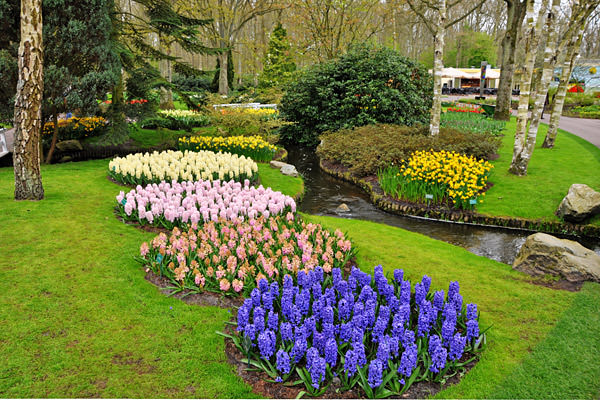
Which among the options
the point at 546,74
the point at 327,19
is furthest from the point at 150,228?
the point at 327,19

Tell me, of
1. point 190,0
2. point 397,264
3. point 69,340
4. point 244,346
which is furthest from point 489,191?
point 190,0

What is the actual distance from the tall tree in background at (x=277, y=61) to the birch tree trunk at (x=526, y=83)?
22.9 m

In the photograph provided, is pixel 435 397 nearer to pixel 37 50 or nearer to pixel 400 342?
pixel 400 342

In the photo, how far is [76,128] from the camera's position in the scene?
14.6 meters

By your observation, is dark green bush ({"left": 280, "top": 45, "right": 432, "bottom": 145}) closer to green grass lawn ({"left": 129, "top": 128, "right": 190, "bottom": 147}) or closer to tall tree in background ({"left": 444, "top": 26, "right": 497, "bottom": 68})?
green grass lawn ({"left": 129, "top": 128, "right": 190, "bottom": 147})

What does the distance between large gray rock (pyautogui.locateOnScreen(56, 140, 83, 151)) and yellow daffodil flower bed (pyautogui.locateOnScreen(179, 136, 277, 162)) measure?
3.23 meters

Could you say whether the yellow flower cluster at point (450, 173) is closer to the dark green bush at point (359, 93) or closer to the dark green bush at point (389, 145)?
the dark green bush at point (389, 145)

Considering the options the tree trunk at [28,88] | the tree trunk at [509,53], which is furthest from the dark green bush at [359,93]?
the tree trunk at [28,88]

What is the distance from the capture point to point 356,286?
5.05 m

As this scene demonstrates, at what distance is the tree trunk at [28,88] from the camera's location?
294 inches

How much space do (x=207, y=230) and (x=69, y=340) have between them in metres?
2.55

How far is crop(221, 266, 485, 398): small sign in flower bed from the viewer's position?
365 cm

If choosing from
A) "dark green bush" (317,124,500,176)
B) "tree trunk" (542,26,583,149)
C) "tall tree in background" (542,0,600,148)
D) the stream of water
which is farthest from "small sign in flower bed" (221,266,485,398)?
"tree trunk" (542,26,583,149)

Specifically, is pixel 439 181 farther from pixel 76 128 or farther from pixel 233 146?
pixel 76 128
